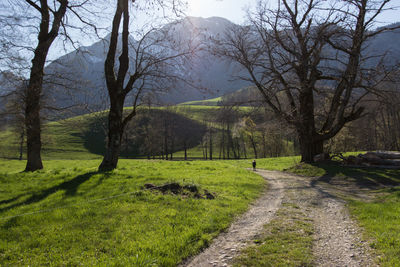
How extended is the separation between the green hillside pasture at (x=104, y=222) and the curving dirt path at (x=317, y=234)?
0.36 m

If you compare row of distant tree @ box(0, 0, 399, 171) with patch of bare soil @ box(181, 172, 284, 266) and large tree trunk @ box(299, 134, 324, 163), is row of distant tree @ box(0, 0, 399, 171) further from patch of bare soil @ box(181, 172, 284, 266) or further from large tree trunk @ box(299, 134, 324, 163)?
patch of bare soil @ box(181, 172, 284, 266)

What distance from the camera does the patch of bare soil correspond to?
473 centimetres

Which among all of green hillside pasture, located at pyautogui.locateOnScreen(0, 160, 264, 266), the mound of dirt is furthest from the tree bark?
the mound of dirt

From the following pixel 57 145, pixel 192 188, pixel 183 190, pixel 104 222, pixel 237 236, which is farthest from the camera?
pixel 57 145

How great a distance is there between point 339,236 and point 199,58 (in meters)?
11.2

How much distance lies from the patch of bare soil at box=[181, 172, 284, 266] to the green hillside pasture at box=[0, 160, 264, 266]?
0.79 ft

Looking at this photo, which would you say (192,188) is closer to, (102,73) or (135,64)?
(135,64)

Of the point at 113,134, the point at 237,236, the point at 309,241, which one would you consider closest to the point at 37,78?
the point at 113,134

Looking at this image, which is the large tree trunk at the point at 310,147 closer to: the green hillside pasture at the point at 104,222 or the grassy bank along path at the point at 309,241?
the green hillside pasture at the point at 104,222

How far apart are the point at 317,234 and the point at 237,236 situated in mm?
2057

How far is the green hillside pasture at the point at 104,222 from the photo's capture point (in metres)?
4.70

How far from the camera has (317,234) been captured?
595 cm

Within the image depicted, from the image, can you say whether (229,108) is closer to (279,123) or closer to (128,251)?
(279,123)

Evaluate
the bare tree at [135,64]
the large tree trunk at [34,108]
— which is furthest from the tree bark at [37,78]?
the bare tree at [135,64]
